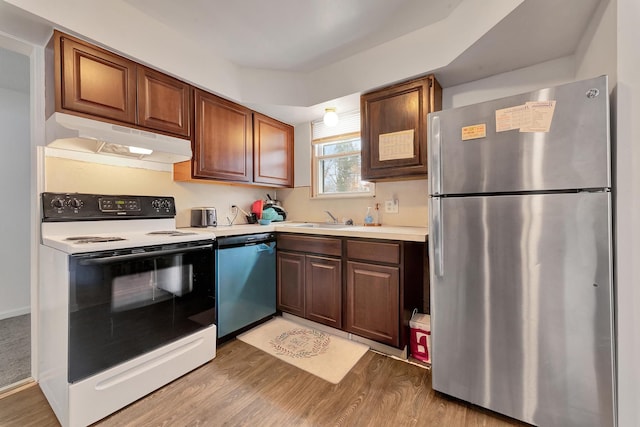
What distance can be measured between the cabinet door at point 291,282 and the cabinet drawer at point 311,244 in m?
0.07

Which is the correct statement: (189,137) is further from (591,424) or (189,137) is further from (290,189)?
(591,424)

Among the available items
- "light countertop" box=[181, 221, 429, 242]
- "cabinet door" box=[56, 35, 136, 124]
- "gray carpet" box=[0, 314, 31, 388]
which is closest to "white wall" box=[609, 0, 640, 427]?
"light countertop" box=[181, 221, 429, 242]

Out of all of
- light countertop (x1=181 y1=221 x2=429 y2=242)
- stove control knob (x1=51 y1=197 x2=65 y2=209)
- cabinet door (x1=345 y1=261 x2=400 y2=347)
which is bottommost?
cabinet door (x1=345 y1=261 x2=400 y2=347)

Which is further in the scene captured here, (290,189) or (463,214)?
(290,189)

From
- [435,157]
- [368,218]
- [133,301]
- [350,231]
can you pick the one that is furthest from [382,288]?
[133,301]

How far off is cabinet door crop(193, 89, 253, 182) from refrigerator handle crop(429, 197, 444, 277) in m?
1.90

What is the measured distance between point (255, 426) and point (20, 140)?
11.8 feet

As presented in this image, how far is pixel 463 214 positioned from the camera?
1.46 m

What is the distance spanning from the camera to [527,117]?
1288 millimetres

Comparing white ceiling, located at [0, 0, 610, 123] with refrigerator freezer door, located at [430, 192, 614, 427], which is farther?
white ceiling, located at [0, 0, 610, 123]

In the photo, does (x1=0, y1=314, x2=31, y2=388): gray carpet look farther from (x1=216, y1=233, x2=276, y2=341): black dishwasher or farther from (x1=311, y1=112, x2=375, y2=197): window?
(x1=311, y1=112, x2=375, y2=197): window

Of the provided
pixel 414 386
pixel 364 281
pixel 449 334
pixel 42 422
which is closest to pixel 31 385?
pixel 42 422

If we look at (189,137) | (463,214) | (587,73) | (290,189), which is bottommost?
(463,214)

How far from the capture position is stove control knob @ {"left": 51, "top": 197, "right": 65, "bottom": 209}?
1.71 meters
